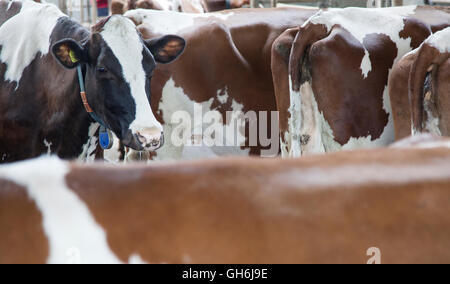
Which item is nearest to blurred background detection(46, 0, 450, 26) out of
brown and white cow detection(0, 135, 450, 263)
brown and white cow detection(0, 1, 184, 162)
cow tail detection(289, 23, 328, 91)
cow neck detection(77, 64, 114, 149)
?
cow tail detection(289, 23, 328, 91)

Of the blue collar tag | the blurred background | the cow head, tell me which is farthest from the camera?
the blurred background

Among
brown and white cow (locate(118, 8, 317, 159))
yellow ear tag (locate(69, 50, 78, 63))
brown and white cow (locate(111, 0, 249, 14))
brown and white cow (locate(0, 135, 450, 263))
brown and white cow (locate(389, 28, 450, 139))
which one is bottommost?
brown and white cow (locate(111, 0, 249, 14))

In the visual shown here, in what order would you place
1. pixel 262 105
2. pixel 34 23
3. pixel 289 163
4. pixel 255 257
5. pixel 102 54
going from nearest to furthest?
pixel 255 257 → pixel 289 163 → pixel 102 54 → pixel 34 23 → pixel 262 105

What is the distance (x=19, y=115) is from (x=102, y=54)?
0.56 m

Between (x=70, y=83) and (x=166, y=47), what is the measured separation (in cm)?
58

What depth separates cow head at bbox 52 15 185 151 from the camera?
10.1 feet

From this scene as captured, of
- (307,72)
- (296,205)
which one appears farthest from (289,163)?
(307,72)

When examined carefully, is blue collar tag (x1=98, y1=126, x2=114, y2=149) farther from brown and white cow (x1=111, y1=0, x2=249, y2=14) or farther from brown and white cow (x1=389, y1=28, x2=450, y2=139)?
brown and white cow (x1=111, y1=0, x2=249, y2=14)

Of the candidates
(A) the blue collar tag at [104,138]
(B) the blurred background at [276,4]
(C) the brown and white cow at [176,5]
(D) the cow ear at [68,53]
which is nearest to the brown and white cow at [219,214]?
(D) the cow ear at [68,53]

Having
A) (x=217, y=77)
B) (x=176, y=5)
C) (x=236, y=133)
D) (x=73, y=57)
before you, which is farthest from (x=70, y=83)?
(x=176, y=5)

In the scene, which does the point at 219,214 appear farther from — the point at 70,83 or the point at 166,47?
the point at 166,47

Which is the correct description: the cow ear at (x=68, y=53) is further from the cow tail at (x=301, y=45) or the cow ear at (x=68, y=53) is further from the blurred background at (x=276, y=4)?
the blurred background at (x=276, y=4)

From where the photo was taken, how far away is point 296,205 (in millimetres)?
1188
